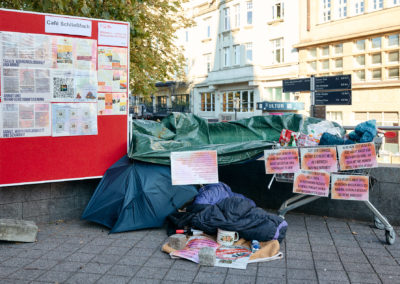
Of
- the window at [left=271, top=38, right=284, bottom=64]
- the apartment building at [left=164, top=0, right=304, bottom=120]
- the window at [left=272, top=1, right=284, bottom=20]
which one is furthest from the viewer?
the window at [left=271, top=38, right=284, bottom=64]

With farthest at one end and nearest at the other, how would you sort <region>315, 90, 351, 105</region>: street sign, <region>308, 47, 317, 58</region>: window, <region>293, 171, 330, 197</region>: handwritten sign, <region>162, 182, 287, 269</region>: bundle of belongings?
<region>308, 47, 317, 58</region>: window < <region>315, 90, 351, 105</region>: street sign < <region>293, 171, 330, 197</region>: handwritten sign < <region>162, 182, 287, 269</region>: bundle of belongings

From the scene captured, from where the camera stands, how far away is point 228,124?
5.80 m

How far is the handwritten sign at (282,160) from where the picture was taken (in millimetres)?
4520

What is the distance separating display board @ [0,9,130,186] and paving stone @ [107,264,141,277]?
1.71 m

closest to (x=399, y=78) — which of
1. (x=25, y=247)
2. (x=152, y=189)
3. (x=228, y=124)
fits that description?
(x=228, y=124)

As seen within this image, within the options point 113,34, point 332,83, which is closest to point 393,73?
point 332,83

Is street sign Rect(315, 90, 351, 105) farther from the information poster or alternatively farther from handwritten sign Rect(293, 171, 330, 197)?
the information poster

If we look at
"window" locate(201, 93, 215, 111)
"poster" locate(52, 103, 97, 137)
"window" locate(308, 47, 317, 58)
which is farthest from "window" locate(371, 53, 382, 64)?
"poster" locate(52, 103, 97, 137)

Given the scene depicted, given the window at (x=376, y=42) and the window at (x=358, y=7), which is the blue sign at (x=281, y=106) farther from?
the window at (x=358, y=7)

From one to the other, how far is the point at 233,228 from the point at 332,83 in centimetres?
712

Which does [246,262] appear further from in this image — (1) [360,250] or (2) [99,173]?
(2) [99,173]

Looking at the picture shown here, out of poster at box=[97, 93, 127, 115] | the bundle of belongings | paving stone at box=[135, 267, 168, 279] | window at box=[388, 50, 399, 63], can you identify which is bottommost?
paving stone at box=[135, 267, 168, 279]

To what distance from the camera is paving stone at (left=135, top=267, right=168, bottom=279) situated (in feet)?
10.9

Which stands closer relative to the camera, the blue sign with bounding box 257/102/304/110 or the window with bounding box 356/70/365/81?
the blue sign with bounding box 257/102/304/110
